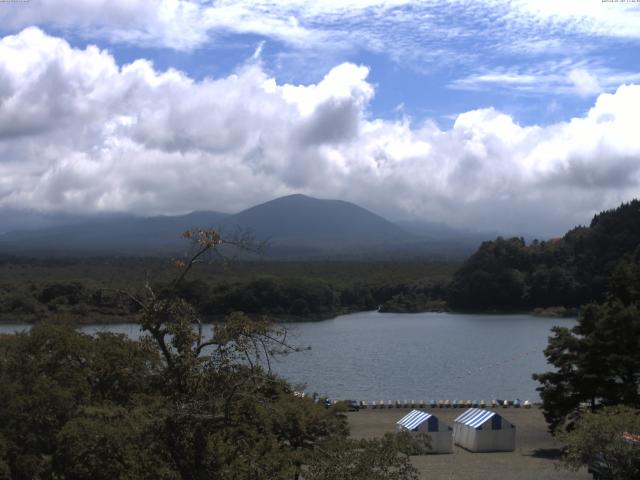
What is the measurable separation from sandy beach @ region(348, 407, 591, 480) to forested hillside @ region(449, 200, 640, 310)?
43.5 meters

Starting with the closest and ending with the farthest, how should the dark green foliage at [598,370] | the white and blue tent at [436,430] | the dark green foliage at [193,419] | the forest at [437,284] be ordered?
1. the dark green foliage at [193,419]
2. the dark green foliage at [598,370]
3. the white and blue tent at [436,430]
4. the forest at [437,284]

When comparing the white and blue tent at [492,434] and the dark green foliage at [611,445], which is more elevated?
the dark green foliage at [611,445]

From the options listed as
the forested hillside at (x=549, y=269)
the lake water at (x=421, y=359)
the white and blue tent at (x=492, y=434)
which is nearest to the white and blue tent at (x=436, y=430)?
the white and blue tent at (x=492, y=434)

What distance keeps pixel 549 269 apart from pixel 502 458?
174 ft

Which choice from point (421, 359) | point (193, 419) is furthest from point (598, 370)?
point (421, 359)

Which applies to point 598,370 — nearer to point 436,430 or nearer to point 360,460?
point 436,430

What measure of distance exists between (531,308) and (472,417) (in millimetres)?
50396

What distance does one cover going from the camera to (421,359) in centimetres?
4209

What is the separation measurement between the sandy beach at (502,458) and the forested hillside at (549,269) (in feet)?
143

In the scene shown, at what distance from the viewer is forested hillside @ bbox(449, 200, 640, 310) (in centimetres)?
6862

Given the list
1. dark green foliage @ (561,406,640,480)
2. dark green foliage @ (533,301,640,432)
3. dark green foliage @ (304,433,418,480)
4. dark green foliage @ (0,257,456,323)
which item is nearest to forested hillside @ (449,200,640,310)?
dark green foliage @ (0,257,456,323)

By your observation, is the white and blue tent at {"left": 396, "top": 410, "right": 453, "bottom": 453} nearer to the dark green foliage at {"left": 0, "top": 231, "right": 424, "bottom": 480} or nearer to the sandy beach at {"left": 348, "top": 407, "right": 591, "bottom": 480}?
the sandy beach at {"left": 348, "top": 407, "right": 591, "bottom": 480}

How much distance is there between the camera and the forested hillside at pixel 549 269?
6862 cm

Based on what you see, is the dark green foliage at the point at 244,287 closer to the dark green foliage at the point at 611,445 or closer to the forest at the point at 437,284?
the forest at the point at 437,284
